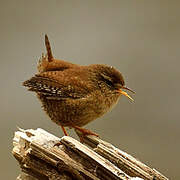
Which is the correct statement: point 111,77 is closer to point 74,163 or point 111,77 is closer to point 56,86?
point 56,86

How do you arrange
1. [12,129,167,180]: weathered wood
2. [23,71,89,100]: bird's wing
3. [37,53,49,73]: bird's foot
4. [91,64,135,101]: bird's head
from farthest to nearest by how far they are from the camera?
1. [37,53,49,73]: bird's foot
2. [91,64,135,101]: bird's head
3. [23,71,89,100]: bird's wing
4. [12,129,167,180]: weathered wood

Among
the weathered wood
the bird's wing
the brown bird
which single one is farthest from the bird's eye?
the weathered wood

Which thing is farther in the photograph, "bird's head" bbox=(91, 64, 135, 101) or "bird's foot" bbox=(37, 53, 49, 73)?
"bird's foot" bbox=(37, 53, 49, 73)

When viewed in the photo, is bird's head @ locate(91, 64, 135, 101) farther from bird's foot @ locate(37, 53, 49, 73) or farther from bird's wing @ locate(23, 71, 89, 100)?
bird's foot @ locate(37, 53, 49, 73)

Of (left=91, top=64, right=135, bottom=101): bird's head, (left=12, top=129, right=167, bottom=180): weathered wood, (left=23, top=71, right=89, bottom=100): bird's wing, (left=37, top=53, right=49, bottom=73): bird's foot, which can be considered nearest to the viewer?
(left=12, top=129, right=167, bottom=180): weathered wood

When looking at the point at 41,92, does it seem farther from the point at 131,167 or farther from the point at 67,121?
the point at 131,167

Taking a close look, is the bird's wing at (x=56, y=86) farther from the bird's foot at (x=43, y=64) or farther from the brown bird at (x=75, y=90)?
the bird's foot at (x=43, y=64)

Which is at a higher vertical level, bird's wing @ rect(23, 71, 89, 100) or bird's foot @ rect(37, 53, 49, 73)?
bird's foot @ rect(37, 53, 49, 73)

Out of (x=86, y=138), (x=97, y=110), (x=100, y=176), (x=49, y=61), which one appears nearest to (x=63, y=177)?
(x=100, y=176)
